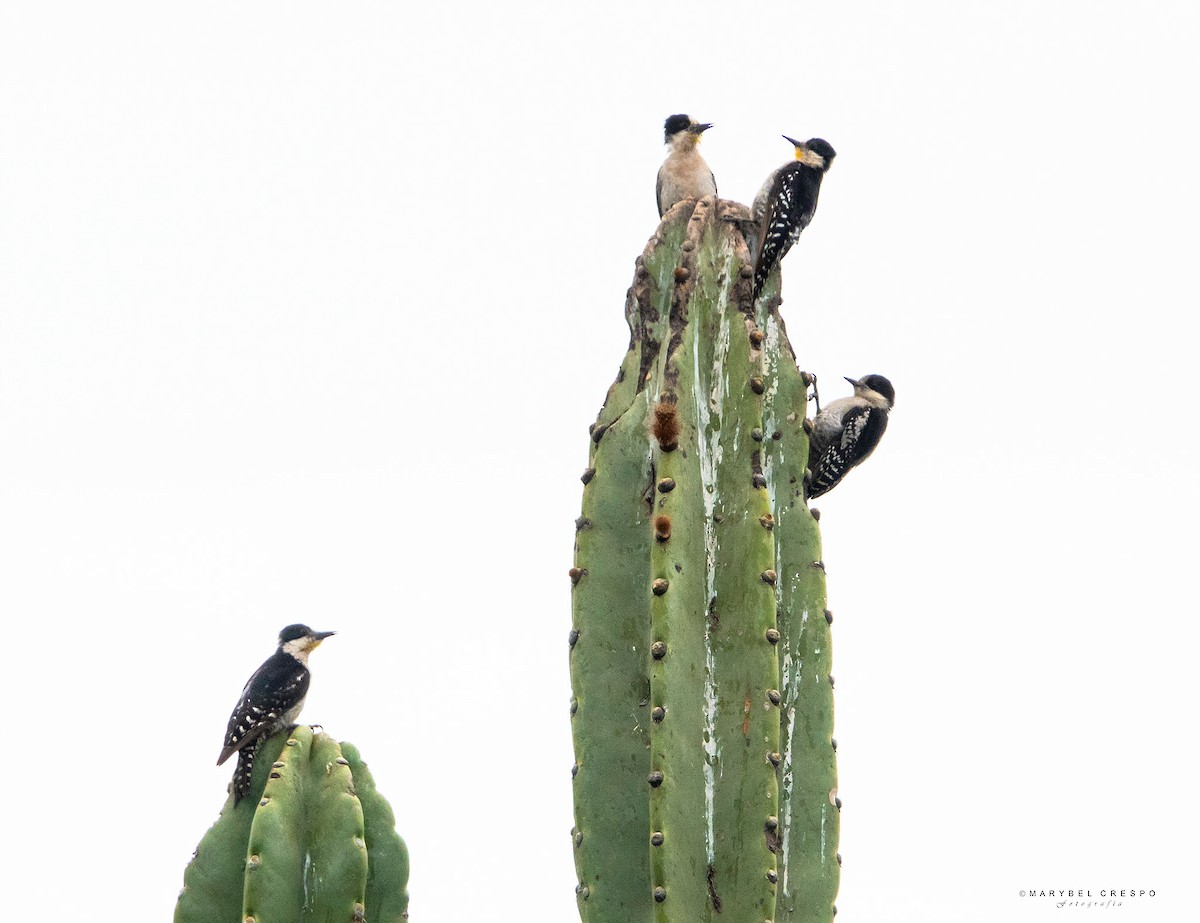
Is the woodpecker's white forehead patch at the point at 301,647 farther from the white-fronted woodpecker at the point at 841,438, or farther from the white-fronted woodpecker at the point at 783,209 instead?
the white-fronted woodpecker at the point at 783,209

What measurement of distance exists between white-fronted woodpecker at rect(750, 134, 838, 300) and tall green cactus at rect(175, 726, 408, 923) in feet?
9.51

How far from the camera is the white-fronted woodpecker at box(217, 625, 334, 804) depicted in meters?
7.50

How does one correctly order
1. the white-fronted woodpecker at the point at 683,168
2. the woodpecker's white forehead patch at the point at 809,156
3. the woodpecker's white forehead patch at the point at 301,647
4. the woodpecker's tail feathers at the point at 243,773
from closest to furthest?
the woodpecker's tail feathers at the point at 243,773
the woodpecker's white forehead patch at the point at 809,156
the woodpecker's white forehead patch at the point at 301,647
the white-fronted woodpecker at the point at 683,168

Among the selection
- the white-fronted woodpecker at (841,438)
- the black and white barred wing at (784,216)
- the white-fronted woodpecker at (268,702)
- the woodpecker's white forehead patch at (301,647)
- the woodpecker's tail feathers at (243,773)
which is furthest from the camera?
the woodpecker's white forehead patch at (301,647)

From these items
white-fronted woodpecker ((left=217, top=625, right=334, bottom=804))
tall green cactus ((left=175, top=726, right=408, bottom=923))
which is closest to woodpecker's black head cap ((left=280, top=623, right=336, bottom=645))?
white-fronted woodpecker ((left=217, top=625, right=334, bottom=804))

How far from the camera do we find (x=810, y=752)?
16.8 feet

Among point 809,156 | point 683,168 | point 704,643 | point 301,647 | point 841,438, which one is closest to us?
point 704,643

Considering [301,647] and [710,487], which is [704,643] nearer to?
[710,487]

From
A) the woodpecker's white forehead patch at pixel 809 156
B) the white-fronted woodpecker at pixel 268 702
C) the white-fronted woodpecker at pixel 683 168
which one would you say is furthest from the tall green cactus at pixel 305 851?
the white-fronted woodpecker at pixel 683 168

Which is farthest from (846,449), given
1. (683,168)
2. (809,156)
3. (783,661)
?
(683,168)

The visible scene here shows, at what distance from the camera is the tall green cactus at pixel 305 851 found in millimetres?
6605

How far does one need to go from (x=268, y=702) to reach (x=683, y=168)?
156 inches

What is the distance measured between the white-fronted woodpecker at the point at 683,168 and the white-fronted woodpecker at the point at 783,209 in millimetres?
1427

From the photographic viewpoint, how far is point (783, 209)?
646 centimetres
